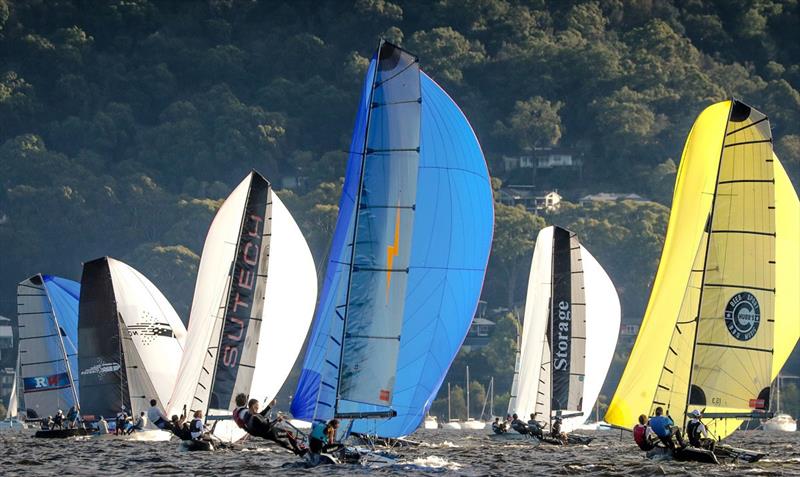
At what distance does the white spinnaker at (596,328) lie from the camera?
47344mm

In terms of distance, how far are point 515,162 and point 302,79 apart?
35649mm

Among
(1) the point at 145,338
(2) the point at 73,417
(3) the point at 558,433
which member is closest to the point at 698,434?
(3) the point at 558,433

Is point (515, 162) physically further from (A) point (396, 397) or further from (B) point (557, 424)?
(A) point (396, 397)

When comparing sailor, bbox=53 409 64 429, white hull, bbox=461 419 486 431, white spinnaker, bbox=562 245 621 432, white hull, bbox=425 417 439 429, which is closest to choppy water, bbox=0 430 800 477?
sailor, bbox=53 409 64 429

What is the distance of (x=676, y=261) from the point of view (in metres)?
33.8

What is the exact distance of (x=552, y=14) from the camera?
7687 inches

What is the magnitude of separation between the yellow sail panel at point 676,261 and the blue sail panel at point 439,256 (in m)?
4.21

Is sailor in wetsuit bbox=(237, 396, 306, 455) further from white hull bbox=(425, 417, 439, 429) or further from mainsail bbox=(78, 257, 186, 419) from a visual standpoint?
white hull bbox=(425, 417, 439, 429)

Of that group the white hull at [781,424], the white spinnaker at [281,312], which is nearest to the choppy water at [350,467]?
the white spinnaker at [281,312]

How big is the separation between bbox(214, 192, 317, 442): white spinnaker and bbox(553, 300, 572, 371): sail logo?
10.3 meters

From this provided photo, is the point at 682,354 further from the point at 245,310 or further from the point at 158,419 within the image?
the point at 158,419

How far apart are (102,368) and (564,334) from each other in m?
11.6

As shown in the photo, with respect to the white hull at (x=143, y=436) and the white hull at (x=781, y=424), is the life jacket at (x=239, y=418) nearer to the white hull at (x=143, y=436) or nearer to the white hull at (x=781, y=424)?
the white hull at (x=143, y=436)

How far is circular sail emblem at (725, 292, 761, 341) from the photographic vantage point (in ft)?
105
